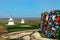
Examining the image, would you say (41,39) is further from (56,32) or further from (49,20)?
(49,20)

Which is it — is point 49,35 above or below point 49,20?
below

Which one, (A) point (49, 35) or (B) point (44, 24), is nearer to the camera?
(A) point (49, 35)

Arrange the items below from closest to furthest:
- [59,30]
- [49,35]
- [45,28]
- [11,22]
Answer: [59,30], [49,35], [45,28], [11,22]

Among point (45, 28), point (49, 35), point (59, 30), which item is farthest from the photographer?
point (45, 28)

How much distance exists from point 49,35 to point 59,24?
87.7 inches

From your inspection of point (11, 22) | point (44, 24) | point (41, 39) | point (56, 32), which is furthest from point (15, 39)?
point (11, 22)

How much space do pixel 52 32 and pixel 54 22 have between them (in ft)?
3.21

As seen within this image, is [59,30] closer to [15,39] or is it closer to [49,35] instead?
[49,35]

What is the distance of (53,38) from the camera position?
70.4 feet

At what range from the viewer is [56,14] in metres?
21.4

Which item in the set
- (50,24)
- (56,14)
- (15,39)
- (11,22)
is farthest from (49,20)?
(11,22)

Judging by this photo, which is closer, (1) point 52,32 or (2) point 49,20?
(1) point 52,32

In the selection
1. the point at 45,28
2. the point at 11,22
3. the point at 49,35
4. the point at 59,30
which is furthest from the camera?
the point at 11,22

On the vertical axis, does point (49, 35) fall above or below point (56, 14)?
below
